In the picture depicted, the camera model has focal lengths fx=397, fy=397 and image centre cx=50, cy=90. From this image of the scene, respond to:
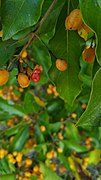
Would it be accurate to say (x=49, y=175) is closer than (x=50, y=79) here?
No

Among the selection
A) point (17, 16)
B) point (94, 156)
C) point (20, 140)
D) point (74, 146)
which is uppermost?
point (17, 16)

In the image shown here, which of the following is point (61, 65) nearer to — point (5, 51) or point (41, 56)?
point (5, 51)

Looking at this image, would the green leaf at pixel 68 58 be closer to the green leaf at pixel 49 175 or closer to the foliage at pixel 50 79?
the foliage at pixel 50 79

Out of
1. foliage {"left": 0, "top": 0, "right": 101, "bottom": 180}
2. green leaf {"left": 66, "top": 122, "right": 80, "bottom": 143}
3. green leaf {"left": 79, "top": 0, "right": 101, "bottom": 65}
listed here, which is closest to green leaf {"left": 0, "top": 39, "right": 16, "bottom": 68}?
foliage {"left": 0, "top": 0, "right": 101, "bottom": 180}

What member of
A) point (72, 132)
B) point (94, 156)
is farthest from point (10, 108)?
point (94, 156)

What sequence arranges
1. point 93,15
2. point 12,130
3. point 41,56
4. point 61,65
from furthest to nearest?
point 12,130 → point 41,56 → point 61,65 → point 93,15

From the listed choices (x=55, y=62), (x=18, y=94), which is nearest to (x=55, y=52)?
(x=55, y=62)

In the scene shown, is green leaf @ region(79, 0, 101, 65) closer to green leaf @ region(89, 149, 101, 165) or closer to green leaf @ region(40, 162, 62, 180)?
green leaf @ region(40, 162, 62, 180)
